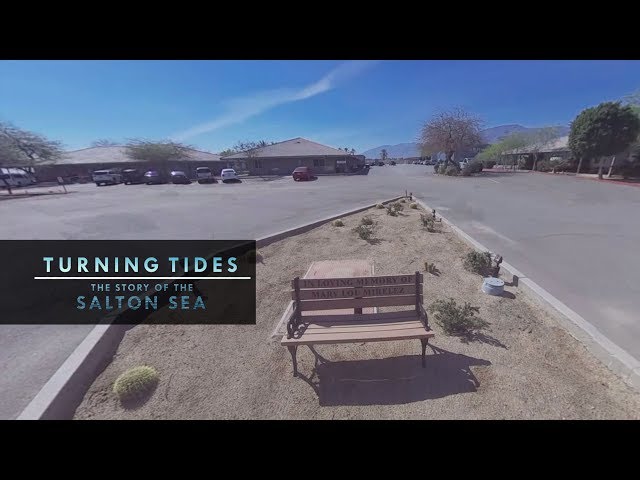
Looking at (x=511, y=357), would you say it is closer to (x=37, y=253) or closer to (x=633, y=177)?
(x=37, y=253)

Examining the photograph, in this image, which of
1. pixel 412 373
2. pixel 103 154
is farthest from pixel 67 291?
pixel 103 154

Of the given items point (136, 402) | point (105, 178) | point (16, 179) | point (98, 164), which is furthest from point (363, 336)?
point (98, 164)

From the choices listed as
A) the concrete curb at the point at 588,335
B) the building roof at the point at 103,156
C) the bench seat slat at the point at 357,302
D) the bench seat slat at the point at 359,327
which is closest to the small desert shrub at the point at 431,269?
the concrete curb at the point at 588,335

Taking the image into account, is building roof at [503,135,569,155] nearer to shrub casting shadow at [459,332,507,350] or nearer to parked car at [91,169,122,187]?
shrub casting shadow at [459,332,507,350]

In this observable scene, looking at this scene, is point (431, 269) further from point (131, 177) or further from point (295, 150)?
point (295, 150)

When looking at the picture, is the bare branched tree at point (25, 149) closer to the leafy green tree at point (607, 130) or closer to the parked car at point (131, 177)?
the parked car at point (131, 177)

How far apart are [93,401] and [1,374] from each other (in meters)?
1.47

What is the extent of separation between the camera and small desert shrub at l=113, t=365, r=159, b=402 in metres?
2.69

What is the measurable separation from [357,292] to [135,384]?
2586 millimetres

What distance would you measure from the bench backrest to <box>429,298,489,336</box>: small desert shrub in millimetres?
811

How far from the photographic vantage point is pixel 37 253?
284 inches

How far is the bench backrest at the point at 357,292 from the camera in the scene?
316 centimetres

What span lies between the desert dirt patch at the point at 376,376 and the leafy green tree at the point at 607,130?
29.7 metres

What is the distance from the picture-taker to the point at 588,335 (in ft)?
10.6
